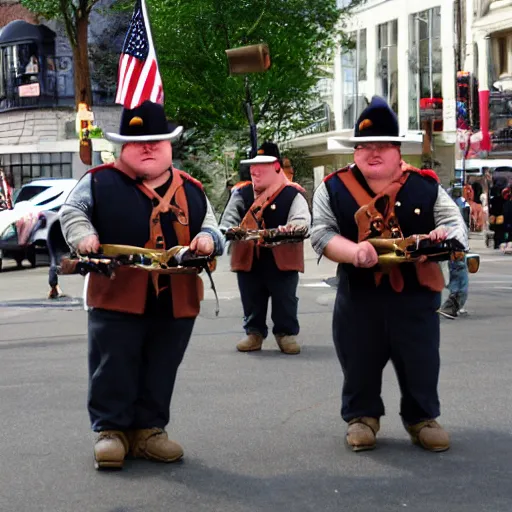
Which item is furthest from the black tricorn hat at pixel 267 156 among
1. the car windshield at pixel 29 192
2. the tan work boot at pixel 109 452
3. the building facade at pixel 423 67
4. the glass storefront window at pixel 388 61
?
the glass storefront window at pixel 388 61

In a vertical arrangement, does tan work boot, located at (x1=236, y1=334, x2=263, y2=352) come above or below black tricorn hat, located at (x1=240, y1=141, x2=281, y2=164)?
below

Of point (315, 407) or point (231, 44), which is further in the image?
point (231, 44)

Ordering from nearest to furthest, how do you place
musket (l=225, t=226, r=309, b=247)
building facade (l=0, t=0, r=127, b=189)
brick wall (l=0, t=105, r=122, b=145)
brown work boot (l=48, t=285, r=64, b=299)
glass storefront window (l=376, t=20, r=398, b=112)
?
1. musket (l=225, t=226, r=309, b=247)
2. brown work boot (l=48, t=285, r=64, b=299)
3. building facade (l=0, t=0, r=127, b=189)
4. brick wall (l=0, t=105, r=122, b=145)
5. glass storefront window (l=376, t=20, r=398, b=112)

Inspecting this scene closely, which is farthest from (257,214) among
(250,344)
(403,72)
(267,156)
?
(403,72)

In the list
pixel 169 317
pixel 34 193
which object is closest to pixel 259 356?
pixel 169 317

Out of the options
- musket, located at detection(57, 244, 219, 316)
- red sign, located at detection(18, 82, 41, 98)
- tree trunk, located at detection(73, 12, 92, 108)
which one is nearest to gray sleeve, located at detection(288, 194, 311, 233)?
musket, located at detection(57, 244, 219, 316)

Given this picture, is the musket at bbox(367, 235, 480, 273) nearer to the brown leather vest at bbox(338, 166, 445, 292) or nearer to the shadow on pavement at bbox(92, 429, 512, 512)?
the brown leather vest at bbox(338, 166, 445, 292)

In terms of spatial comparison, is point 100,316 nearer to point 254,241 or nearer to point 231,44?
point 254,241

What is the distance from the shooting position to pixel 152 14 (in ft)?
108

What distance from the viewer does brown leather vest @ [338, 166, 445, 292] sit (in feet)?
20.3

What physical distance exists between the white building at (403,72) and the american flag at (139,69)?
2206cm

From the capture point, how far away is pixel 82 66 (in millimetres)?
34906

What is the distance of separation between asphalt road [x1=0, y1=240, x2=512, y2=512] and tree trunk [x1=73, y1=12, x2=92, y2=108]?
2380 cm

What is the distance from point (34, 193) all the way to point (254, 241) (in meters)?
17.3
